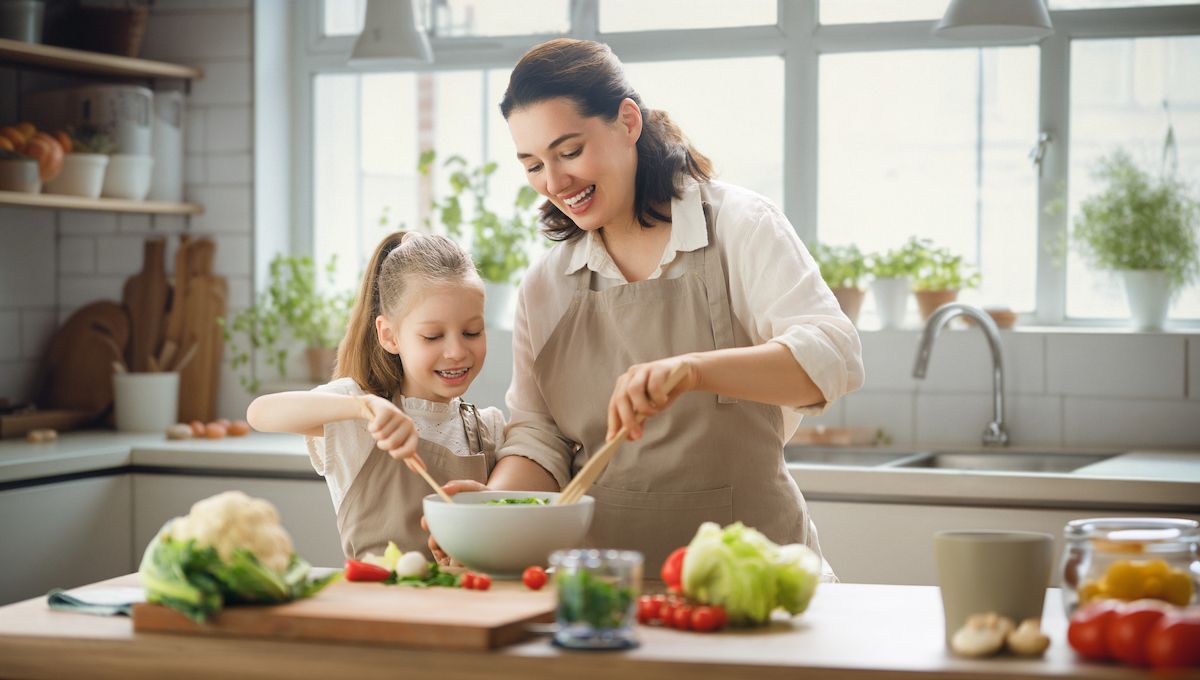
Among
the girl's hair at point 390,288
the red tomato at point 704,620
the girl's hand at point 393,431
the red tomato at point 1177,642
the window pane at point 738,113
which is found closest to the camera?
the red tomato at point 1177,642

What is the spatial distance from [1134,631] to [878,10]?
2.92 meters

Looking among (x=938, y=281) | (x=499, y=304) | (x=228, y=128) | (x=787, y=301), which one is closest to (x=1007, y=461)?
(x=938, y=281)

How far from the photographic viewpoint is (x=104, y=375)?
166 inches

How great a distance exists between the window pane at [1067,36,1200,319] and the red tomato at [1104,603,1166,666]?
8.41ft

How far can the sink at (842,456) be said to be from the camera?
368 centimetres

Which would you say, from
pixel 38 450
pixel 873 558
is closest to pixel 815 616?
pixel 873 558

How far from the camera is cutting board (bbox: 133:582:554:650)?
1.44m

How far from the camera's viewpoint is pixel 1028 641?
4.51 ft

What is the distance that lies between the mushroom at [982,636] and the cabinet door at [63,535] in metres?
2.61

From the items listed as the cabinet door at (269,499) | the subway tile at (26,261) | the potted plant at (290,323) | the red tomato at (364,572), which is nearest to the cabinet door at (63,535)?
the cabinet door at (269,499)

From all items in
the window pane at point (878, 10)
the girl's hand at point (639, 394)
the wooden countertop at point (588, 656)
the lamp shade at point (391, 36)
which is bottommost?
the wooden countertop at point (588, 656)

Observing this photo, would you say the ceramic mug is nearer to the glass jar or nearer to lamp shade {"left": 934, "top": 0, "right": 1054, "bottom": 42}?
the glass jar

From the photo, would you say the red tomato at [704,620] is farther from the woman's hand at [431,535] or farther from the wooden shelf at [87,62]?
the wooden shelf at [87,62]

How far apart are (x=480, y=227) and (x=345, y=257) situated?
642mm
